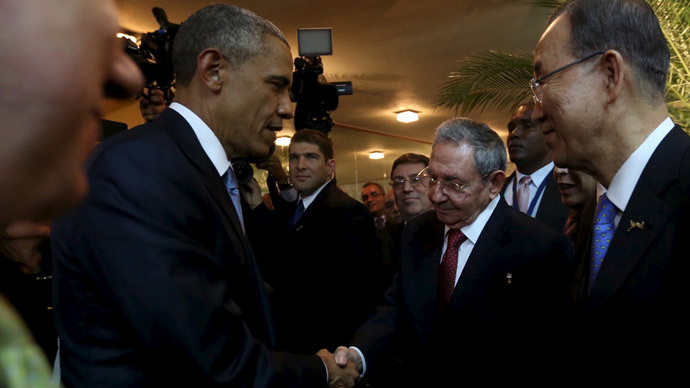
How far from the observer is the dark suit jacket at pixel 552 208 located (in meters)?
3.42

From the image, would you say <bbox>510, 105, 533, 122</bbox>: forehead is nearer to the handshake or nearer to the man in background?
the handshake

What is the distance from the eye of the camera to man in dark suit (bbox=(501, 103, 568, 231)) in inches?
141

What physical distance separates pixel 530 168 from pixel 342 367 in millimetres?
2297

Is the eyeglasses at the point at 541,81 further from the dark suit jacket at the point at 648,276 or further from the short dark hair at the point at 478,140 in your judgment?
the short dark hair at the point at 478,140

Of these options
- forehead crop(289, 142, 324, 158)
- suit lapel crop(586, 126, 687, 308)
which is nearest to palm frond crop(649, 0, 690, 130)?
forehead crop(289, 142, 324, 158)

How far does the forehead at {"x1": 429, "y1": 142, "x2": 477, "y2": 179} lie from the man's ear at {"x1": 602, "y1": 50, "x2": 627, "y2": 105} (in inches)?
43.1

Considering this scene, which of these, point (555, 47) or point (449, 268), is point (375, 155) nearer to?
point (449, 268)

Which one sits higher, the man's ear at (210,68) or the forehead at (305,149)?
the man's ear at (210,68)

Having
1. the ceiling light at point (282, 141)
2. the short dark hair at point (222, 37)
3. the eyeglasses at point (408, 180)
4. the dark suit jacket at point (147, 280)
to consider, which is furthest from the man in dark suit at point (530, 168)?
the ceiling light at point (282, 141)

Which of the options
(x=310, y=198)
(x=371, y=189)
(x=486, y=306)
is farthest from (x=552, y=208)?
(x=371, y=189)

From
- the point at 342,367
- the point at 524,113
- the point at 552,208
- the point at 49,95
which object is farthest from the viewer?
the point at 524,113

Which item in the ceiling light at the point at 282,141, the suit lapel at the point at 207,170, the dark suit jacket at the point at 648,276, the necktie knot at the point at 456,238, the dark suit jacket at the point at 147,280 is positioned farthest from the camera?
the ceiling light at the point at 282,141

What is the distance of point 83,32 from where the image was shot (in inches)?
15.9

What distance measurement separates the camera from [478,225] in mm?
2545
